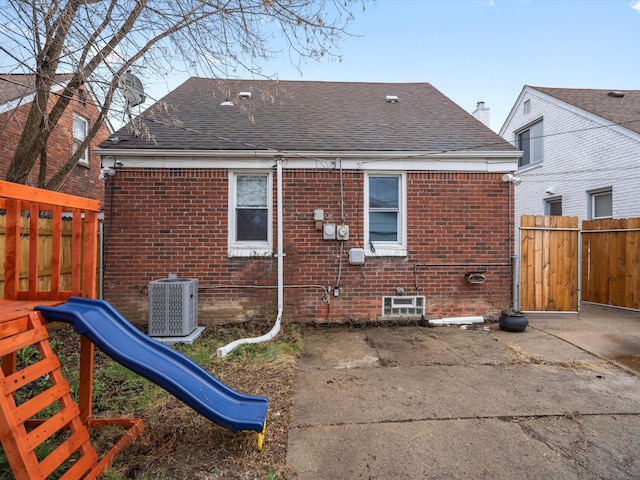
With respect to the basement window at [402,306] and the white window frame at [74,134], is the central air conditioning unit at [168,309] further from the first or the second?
the white window frame at [74,134]

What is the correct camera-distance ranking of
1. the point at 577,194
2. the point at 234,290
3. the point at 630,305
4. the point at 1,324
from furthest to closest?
the point at 577,194
the point at 630,305
the point at 234,290
the point at 1,324

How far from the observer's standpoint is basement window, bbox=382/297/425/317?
20.9 feet

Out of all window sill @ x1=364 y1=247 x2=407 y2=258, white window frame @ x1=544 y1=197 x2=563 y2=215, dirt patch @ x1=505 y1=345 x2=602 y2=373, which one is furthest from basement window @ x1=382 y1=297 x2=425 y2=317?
white window frame @ x1=544 y1=197 x2=563 y2=215

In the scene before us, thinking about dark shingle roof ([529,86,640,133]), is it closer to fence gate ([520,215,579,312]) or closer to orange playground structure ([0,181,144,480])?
fence gate ([520,215,579,312])

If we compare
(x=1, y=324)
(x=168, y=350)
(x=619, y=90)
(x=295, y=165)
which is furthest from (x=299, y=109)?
(x=619, y=90)

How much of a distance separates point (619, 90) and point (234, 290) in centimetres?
1499

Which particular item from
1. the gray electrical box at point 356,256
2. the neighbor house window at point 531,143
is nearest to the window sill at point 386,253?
the gray electrical box at point 356,256

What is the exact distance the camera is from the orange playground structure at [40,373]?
1.80m

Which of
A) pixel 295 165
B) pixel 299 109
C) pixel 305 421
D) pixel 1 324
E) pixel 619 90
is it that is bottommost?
pixel 305 421

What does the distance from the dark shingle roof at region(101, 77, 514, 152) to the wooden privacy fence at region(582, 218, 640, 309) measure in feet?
12.0

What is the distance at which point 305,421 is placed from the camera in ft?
9.78

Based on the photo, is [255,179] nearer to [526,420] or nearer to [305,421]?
[305,421]

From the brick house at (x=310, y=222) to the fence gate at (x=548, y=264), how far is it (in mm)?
427

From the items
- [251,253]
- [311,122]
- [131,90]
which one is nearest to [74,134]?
→ [131,90]
